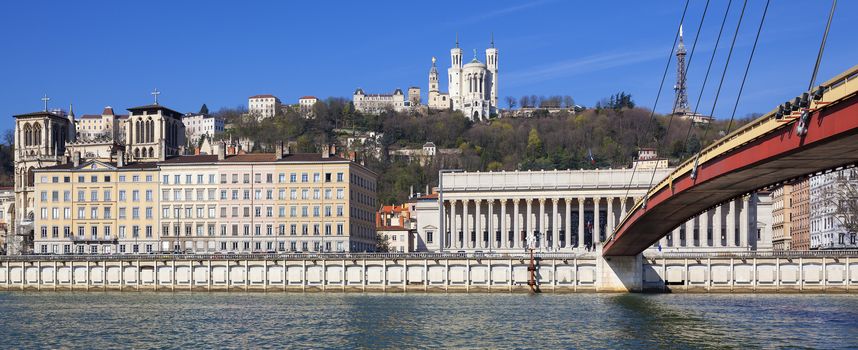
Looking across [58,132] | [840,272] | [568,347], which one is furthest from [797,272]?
[58,132]

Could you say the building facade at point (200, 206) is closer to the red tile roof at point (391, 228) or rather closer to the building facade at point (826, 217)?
the red tile roof at point (391, 228)

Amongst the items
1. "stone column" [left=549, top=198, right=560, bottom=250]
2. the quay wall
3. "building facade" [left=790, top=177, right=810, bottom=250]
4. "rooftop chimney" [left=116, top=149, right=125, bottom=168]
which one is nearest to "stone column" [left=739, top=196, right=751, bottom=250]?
"stone column" [left=549, top=198, right=560, bottom=250]

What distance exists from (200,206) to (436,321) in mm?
62982

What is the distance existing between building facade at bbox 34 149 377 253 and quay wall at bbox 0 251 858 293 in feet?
81.2

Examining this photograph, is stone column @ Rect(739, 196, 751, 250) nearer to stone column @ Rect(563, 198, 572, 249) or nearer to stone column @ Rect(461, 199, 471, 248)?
stone column @ Rect(563, 198, 572, 249)

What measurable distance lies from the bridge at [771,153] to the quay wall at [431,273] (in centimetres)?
2178

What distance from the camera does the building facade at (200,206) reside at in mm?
114375

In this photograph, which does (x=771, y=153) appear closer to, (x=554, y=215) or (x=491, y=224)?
(x=554, y=215)

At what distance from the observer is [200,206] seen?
115 m

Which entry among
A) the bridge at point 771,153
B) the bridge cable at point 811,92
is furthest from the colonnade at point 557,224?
the bridge cable at point 811,92

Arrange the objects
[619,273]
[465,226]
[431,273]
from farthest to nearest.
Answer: [465,226], [431,273], [619,273]

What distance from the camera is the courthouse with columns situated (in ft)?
403

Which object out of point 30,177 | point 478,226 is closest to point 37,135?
point 30,177

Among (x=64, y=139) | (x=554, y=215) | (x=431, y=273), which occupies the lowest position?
(x=431, y=273)
